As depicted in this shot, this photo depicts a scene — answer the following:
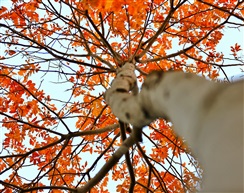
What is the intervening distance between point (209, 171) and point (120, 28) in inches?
177

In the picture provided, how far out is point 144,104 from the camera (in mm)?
1349

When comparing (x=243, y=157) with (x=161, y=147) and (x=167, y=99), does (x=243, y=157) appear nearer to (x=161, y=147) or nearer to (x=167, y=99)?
(x=167, y=99)

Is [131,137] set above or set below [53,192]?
below

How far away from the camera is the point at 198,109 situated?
2.54ft

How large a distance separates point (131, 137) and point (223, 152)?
130cm

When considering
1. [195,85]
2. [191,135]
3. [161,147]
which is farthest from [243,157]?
[161,147]

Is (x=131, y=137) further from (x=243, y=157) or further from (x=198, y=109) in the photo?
(x=243, y=157)

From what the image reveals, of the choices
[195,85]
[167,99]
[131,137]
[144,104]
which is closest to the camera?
[195,85]

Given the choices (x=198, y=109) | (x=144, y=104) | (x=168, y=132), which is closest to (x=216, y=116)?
(x=198, y=109)

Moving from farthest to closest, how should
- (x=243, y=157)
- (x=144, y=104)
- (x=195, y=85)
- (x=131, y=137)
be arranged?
1. (x=131, y=137)
2. (x=144, y=104)
3. (x=195, y=85)
4. (x=243, y=157)

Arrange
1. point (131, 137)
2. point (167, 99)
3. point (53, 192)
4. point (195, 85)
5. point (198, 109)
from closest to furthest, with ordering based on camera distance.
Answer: point (198, 109)
point (195, 85)
point (167, 99)
point (131, 137)
point (53, 192)

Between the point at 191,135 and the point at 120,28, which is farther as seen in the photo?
the point at 120,28

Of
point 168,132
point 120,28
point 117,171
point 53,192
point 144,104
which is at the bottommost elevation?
point 144,104

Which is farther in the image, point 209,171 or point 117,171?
point 117,171
